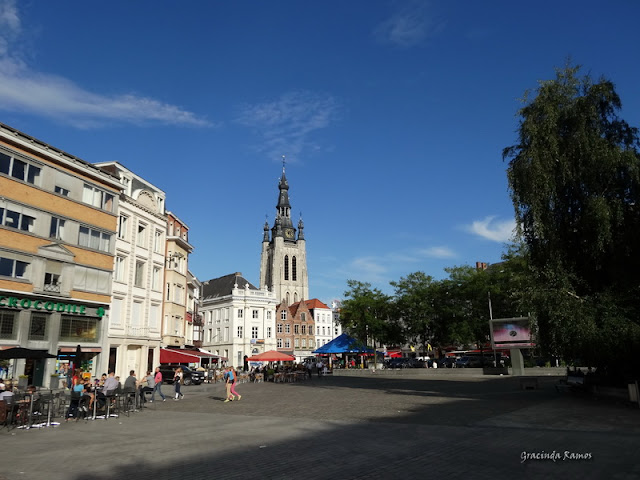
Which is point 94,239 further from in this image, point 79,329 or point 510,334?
point 510,334

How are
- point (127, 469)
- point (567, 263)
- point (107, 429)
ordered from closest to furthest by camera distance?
point (127, 469) < point (107, 429) < point (567, 263)

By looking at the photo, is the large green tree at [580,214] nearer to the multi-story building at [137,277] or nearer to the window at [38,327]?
the window at [38,327]

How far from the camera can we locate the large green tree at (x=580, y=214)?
56.4 ft

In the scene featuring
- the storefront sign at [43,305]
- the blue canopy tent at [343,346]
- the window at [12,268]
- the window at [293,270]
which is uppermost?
the window at [293,270]

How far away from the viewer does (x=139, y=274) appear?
130ft

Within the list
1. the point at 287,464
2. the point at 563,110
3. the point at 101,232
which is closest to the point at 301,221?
the point at 101,232

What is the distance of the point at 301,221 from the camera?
141 metres

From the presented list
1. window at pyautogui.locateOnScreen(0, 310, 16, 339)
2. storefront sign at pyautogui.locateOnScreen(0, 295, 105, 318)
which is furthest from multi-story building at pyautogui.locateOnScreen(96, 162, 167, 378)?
window at pyautogui.locateOnScreen(0, 310, 16, 339)

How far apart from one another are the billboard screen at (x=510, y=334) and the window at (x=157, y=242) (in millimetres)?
27474

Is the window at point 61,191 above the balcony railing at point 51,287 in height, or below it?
above

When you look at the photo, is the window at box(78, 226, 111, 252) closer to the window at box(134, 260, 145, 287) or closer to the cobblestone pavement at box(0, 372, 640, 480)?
the window at box(134, 260, 145, 287)

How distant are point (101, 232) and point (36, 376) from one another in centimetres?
1007

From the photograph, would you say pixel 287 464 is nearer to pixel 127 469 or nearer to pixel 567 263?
pixel 127 469

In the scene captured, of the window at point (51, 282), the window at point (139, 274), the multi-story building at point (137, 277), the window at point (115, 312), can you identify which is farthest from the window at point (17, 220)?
the window at point (139, 274)
